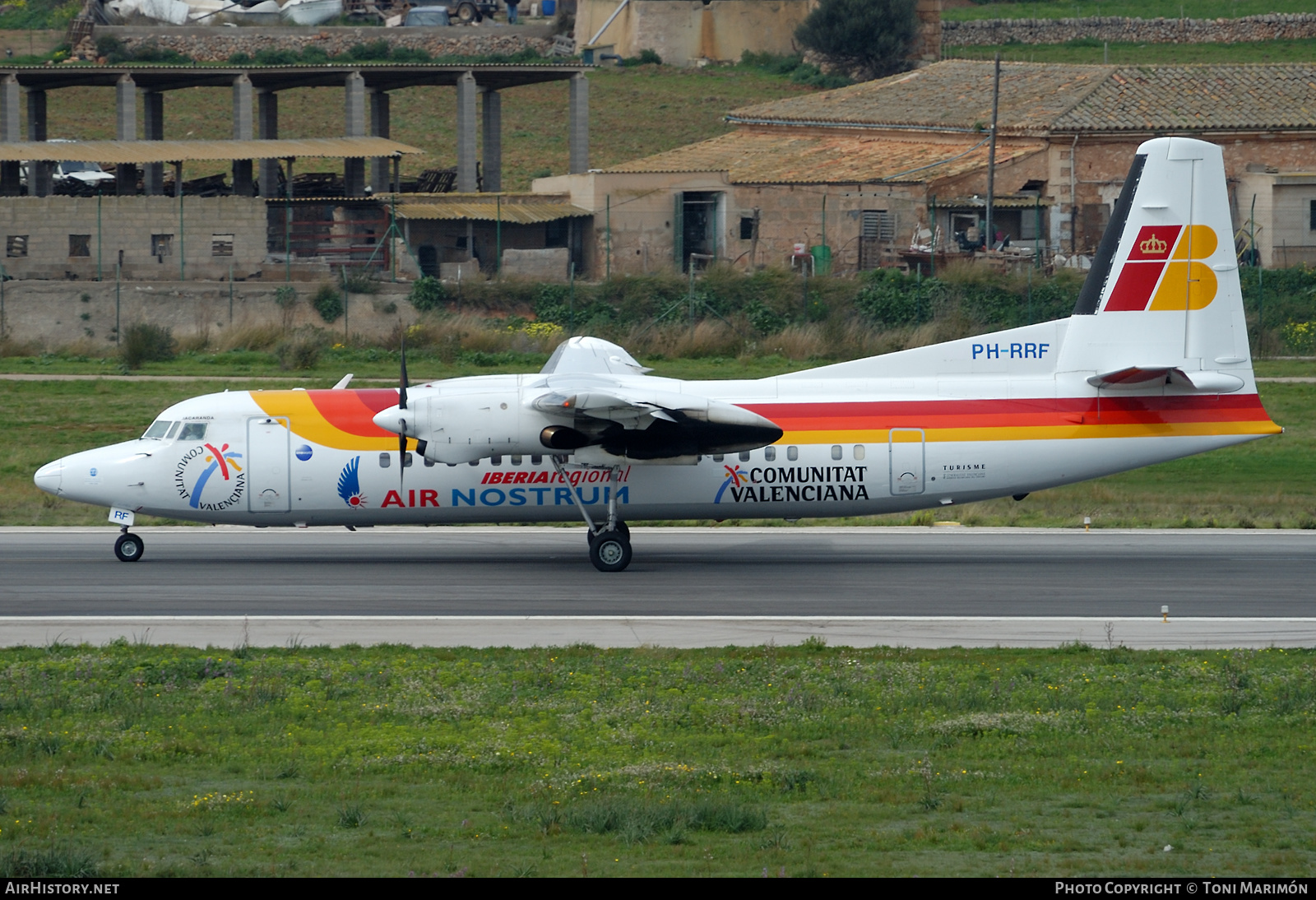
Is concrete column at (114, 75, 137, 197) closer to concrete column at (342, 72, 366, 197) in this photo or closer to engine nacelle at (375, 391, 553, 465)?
concrete column at (342, 72, 366, 197)

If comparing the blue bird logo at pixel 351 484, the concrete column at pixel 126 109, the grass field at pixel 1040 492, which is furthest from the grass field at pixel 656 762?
the concrete column at pixel 126 109

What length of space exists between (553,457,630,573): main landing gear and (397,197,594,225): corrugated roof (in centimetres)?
3482

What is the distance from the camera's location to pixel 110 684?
16156 millimetres

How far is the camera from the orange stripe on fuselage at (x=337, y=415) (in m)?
24.4

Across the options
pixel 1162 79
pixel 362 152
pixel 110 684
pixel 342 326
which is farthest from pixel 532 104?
pixel 110 684

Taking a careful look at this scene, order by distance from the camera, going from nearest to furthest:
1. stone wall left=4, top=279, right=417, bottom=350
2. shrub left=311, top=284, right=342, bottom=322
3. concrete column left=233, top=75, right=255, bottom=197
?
stone wall left=4, top=279, right=417, bottom=350, shrub left=311, top=284, right=342, bottom=322, concrete column left=233, top=75, right=255, bottom=197

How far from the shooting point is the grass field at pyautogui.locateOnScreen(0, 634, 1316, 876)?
35.0ft

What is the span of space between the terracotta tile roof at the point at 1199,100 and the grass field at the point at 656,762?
52.3 meters

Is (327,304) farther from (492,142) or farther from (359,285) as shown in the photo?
(492,142)

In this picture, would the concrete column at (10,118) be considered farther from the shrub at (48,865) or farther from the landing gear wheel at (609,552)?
the shrub at (48,865)

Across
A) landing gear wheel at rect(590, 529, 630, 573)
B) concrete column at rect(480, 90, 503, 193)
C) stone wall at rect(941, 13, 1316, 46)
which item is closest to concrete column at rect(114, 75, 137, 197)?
concrete column at rect(480, 90, 503, 193)

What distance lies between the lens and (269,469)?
24.4 metres

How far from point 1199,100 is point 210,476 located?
56879mm

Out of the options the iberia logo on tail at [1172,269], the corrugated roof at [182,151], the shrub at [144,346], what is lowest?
the shrub at [144,346]
